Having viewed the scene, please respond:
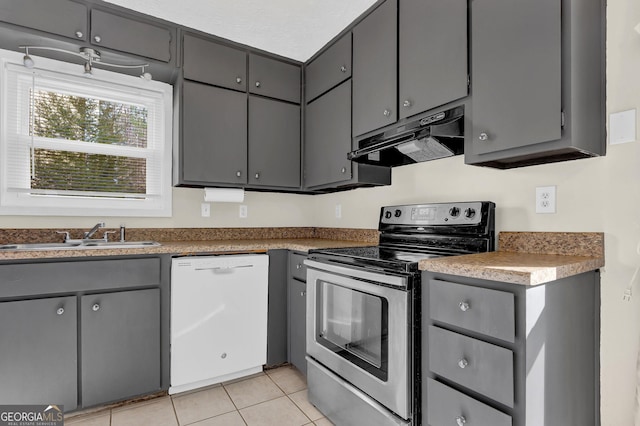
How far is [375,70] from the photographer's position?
6.94 ft

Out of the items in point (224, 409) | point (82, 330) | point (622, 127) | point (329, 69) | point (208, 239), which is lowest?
point (224, 409)

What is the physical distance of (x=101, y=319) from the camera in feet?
6.28

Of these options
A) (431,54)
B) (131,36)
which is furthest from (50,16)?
(431,54)

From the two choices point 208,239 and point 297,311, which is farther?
point 208,239

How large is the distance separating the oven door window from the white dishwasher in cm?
59

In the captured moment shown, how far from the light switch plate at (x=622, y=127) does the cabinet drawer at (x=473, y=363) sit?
969 mm

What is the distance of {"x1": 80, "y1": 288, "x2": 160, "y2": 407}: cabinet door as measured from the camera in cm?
188

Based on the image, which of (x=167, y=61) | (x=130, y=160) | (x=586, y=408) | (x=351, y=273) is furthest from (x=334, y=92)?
(x=586, y=408)

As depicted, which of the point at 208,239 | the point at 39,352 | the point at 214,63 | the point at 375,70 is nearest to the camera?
the point at 39,352

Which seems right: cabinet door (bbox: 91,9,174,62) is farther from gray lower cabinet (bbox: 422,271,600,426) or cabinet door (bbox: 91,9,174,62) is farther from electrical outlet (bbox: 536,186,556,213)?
electrical outlet (bbox: 536,186,556,213)

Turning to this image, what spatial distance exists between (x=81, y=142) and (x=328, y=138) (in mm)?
1778

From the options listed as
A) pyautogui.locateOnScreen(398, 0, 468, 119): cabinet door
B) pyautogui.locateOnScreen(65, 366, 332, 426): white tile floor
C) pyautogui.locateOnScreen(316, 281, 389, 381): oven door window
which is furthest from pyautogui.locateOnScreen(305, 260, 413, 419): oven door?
pyautogui.locateOnScreen(398, 0, 468, 119): cabinet door

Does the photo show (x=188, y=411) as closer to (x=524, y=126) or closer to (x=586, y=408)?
(x=586, y=408)

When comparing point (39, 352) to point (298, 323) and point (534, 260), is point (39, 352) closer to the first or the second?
point (298, 323)
